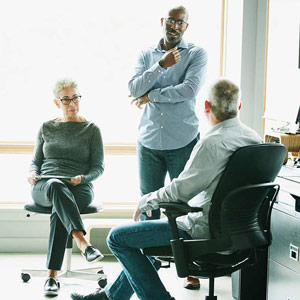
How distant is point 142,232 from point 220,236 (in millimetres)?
386

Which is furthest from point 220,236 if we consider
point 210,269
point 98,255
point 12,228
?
point 12,228

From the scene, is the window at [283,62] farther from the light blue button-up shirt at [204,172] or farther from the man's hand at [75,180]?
the man's hand at [75,180]

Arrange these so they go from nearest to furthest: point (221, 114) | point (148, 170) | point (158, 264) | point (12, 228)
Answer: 1. point (221, 114)
2. point (158, 264)
3. point (148, 170)
4. point (12, 228)

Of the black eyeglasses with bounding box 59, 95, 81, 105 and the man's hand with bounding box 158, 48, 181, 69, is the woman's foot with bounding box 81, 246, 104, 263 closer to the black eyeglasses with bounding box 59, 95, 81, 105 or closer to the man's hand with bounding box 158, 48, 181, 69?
the black eyeglasses with bounding box 59, 95, 81, 105

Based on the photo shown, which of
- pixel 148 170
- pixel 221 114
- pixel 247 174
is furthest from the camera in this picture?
pixel 148 170

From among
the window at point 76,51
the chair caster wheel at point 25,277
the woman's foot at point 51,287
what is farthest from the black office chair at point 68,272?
the window at point 76,51

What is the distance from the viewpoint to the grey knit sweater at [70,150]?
390cm

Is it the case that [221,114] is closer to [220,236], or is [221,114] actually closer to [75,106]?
[220,236]

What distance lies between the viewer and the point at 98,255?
3.50 m

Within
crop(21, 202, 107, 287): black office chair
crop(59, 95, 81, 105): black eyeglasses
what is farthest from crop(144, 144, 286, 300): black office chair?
crop(59, 95, 81, 105): black eyeglasses

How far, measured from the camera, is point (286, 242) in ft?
10.2

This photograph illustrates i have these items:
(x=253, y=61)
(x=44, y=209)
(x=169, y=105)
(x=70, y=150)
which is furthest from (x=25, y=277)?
(x=253, y=61)

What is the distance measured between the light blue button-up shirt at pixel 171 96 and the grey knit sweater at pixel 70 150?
14.0 inches

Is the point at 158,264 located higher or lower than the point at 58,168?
lower
